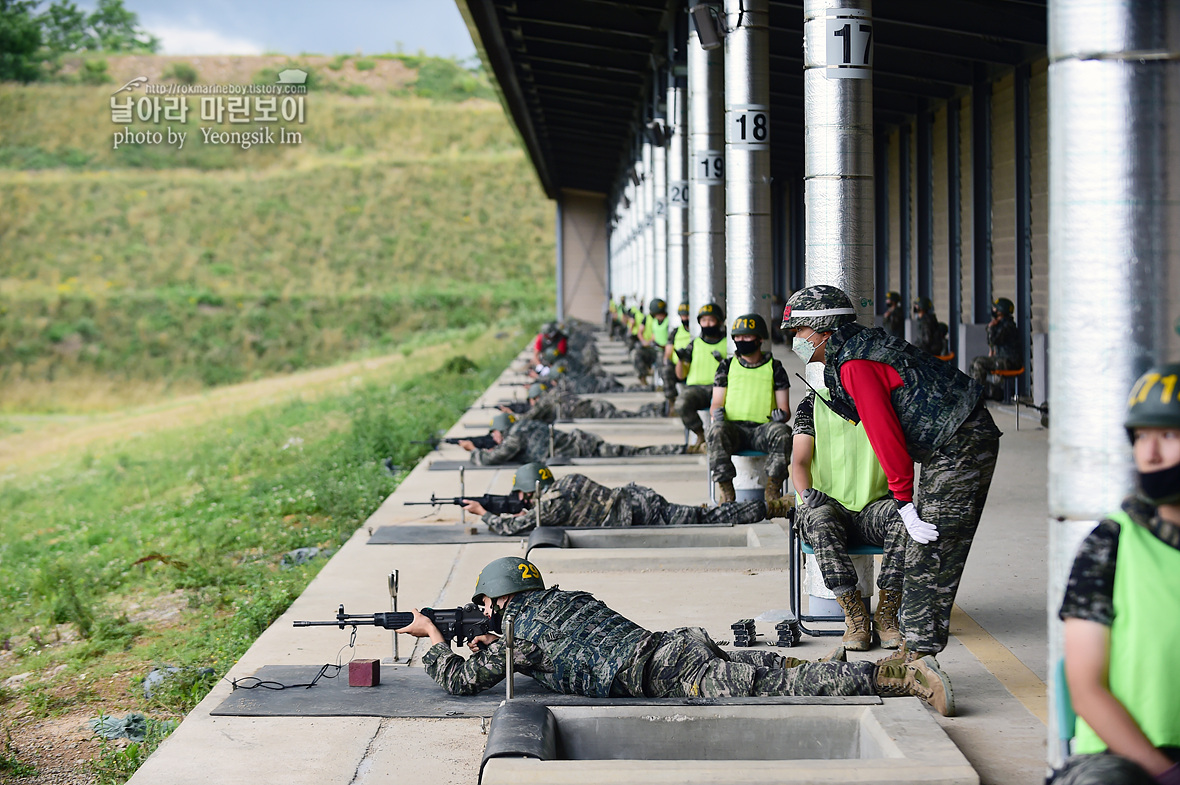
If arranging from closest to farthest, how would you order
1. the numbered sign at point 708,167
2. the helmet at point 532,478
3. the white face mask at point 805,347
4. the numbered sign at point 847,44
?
1. the white face mask at point 805,347
2. the numbered sign at point 847,44
3. the helmet at point 532,478
4. the numbered sign at point 708,167

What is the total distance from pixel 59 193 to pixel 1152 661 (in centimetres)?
8582

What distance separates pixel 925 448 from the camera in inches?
237

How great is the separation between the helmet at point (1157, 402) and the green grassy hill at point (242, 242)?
55055 mm

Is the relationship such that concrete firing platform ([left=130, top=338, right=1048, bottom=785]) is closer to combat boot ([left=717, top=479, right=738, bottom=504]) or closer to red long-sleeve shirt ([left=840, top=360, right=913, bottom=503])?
combat boot ([left=717, top=479, right=738, bottom=504])

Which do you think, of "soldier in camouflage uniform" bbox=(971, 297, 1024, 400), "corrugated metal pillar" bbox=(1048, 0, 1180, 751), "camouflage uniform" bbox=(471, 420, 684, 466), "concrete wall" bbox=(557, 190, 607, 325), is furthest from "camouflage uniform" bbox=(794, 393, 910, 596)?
"concrete wall" bbox=(557, 190, 607, 325)

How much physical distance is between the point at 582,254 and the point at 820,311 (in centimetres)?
5608

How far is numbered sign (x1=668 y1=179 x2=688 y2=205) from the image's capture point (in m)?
20.4

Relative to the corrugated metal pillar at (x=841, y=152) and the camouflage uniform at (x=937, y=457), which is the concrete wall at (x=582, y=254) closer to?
the corrugated metal pillar at (x=841, y=152)

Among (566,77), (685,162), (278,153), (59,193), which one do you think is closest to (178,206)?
(59,193)

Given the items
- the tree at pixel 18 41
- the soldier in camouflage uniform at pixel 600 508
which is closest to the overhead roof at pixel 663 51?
the soldier in camouflage uniform at pixel 600 508

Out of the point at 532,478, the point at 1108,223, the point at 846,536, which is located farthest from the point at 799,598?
the point at 1108,223

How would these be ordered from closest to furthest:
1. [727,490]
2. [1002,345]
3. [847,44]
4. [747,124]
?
[847,44], [727,490], [747,124], [1002,345]

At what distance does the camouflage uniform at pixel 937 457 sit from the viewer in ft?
19.4

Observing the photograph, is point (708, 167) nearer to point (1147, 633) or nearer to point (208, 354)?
point (1147, 633)
